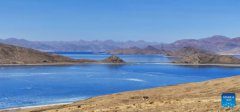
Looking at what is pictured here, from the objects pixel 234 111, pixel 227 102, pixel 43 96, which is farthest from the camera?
pixel 43 96

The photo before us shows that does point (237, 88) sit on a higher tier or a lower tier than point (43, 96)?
higher

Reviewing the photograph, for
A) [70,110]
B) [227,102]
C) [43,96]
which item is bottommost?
[43,96]

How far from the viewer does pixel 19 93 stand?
2904 inches

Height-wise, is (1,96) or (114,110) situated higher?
(114,110)

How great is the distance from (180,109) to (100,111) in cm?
560

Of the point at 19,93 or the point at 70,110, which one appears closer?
the point at 70,110

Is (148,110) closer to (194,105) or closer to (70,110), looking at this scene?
(194,105)

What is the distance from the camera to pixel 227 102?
14516 millimetres

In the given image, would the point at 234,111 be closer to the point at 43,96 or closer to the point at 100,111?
the point at 100,111

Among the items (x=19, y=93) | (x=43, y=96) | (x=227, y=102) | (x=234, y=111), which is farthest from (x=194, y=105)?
(x=19, y=93)

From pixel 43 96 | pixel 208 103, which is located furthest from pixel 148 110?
pixel 43 96

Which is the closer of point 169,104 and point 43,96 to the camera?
point 169,104

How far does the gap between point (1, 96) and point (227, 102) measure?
61310 mm

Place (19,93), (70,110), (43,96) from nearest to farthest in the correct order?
(70,110), (43,96), (19,93)
